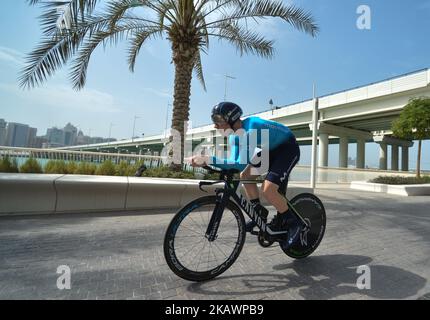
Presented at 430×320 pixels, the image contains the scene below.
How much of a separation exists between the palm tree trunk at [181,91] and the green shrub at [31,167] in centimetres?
403

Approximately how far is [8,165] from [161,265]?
671 cm

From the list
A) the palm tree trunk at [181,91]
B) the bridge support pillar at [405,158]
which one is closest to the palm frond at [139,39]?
the palm tree trunk at [181,91]

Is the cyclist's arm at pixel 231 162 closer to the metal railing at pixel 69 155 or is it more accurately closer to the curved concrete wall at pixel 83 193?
the curved concrete wall at pixel 83 193

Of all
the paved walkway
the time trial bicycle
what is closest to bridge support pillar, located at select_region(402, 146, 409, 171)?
the paved walkway

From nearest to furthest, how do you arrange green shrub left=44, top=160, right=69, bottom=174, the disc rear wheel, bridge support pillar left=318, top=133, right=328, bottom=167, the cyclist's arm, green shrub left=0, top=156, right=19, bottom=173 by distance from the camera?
the cyclist's arm
the disc rear wheel
green shrub left=0, top=156, right=19, bottom=173
green shrub left=44, top=160, right=69, bottom=174
bridge support pillar left=318, top=133, right=328, bottom=167

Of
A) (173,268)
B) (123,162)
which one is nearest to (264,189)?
(173,268)

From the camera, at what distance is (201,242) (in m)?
2.82

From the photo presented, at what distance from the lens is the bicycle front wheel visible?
8.19 ft

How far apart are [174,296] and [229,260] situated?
74 centimetres

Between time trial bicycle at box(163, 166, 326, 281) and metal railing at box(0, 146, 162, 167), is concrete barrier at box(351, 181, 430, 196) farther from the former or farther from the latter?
time trial bicycle at box(163, 166, 326, 281)

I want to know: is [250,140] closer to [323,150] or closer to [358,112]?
[358,112]

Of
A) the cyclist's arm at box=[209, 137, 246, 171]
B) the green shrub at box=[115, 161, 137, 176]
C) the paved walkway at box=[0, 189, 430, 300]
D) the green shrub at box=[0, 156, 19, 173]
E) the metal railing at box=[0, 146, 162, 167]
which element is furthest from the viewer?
the green shrub at box=[115, 161, 137, 176]

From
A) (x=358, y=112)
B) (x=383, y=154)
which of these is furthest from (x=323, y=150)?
(x=383, y=154)

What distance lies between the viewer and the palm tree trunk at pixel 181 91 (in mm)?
8875
